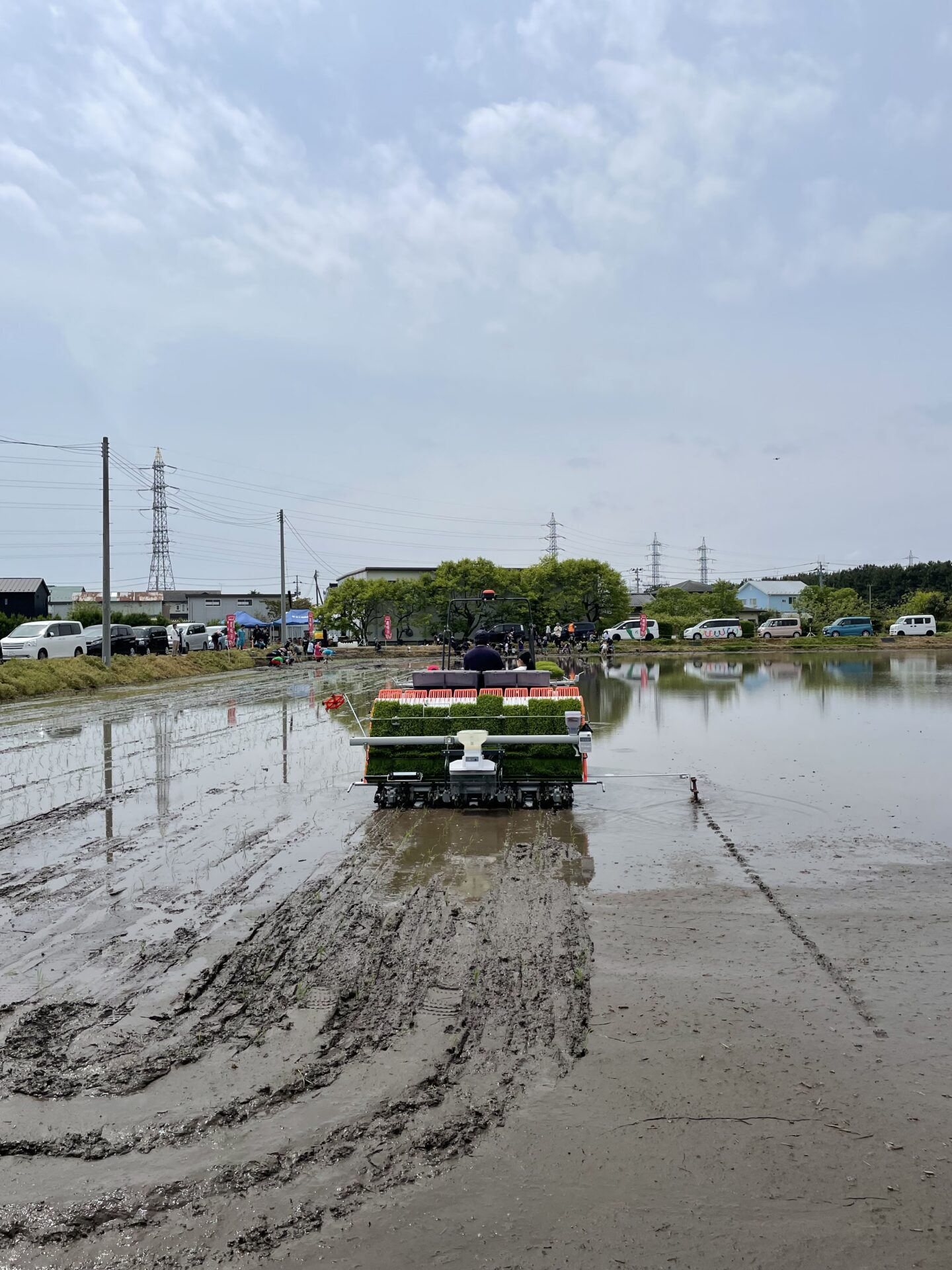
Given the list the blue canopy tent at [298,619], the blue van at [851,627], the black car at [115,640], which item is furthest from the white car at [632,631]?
the black car at [115,640]

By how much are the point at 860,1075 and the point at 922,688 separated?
22861mm

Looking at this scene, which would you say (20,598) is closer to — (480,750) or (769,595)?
(480,750)

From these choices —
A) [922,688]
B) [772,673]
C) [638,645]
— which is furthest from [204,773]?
[638,645]

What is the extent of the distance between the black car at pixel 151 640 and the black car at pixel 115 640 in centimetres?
75

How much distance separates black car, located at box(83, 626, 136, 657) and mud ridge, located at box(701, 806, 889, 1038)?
29.7 m

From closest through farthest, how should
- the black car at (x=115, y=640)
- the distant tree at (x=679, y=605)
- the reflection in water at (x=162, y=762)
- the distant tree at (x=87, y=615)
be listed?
the reflection in water at (x=162, y=762) → the black car at (x=115, y=640) → the distant tree at (x=87, y=615) → the distant tree at (x=679, y=605)

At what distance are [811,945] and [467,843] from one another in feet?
10.8

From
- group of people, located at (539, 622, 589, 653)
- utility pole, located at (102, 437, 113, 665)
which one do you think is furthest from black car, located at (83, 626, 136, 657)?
group of people, located at (539, 622, 589, 653)

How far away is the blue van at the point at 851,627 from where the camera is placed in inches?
2274

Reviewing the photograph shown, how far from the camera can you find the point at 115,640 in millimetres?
34500

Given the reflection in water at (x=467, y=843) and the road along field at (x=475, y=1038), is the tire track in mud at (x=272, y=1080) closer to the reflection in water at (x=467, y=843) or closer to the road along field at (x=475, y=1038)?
the road along field at (x=475, y=1038)

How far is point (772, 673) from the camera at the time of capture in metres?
31.7

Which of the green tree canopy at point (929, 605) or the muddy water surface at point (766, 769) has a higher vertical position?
the green tree canopy at point (929, 605)

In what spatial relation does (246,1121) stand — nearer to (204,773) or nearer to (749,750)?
(204,773)
